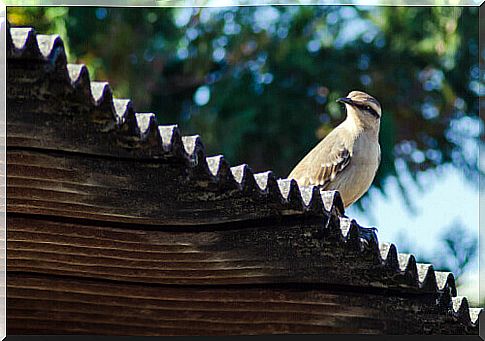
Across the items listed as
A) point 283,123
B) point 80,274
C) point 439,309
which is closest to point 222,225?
point 80,274

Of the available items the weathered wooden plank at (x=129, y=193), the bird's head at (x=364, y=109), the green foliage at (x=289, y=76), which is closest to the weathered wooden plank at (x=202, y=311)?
the weathered wooden plank at (x=129, y=193)

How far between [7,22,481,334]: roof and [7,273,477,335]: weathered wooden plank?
0.14ft

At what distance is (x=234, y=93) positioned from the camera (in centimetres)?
425

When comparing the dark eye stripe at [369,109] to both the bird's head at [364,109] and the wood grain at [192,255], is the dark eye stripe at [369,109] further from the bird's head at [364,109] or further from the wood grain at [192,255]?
the wood grain at [192,255]

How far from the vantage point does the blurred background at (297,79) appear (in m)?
3.43

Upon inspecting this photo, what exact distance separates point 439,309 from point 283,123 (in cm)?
235

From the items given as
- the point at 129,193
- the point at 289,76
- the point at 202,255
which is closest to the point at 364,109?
the point at 289,76

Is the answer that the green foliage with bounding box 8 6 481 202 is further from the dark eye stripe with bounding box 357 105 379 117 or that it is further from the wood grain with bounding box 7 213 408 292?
the wood grain with bounding box 7 213 408 292

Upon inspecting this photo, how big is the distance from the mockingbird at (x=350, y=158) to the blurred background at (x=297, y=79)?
8.8 inches

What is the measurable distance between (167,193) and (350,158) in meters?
1.73

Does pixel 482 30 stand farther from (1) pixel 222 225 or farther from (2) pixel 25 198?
(2) pixel 25 198

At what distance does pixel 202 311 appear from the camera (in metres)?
1.84

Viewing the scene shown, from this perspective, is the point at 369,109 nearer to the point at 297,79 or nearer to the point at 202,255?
the point at 297,79

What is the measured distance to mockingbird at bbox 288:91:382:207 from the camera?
3.05m
